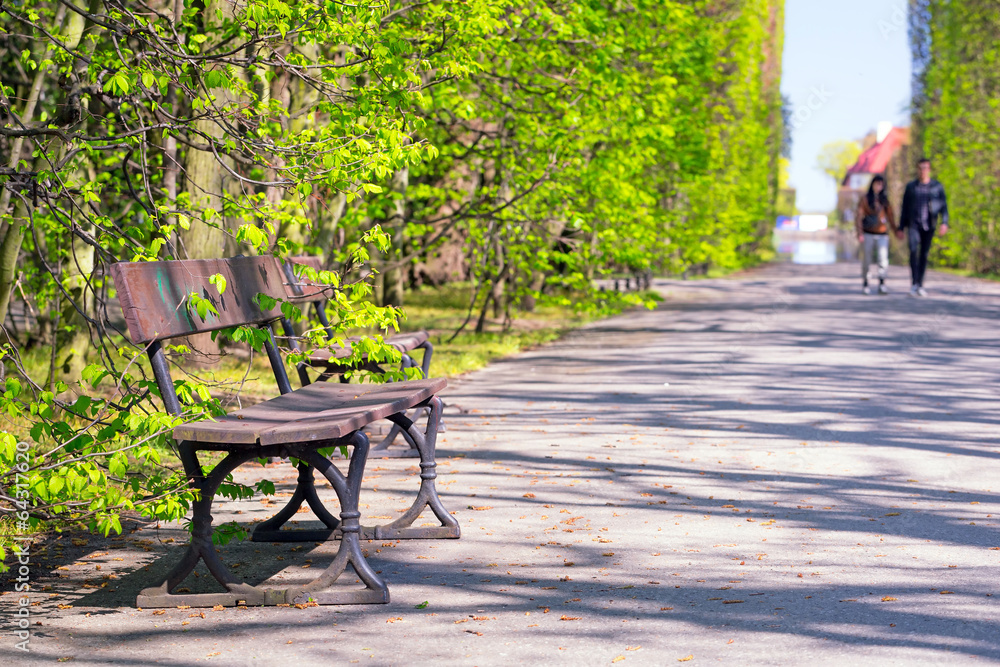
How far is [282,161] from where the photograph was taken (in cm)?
712

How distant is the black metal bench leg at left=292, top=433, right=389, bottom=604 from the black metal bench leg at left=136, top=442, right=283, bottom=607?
185 millimetres

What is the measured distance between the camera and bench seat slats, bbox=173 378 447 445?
3717mm

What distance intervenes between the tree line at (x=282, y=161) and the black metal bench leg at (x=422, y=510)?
594mm

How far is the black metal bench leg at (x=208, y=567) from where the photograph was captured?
3.96m

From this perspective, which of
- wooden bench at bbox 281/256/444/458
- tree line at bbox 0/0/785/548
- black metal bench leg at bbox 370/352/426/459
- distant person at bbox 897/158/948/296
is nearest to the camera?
tree line at bbox 0/0/785/548

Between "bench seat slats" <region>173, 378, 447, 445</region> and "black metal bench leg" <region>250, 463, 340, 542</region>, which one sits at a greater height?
"bench seat slats" <region>173, 378, 447, 445</region>

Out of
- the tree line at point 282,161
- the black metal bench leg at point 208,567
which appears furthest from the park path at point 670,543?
the tree line at point 282,161

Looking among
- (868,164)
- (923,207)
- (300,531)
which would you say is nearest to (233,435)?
(300,531)

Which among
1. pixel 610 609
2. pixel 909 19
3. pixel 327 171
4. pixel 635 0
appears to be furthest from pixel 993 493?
pixel 909 19

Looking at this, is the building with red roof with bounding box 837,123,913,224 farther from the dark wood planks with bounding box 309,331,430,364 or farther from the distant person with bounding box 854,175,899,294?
the dark wood planks with bounding box 309,331,430,364

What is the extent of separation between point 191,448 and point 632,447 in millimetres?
3564

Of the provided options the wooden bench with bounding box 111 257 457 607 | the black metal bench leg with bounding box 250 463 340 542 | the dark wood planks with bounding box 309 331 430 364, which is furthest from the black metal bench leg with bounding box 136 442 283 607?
the dark wood planks with bounding box 309 331 430 364

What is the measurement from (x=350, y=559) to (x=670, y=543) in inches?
56.1

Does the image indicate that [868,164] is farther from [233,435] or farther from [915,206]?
[233,435]
